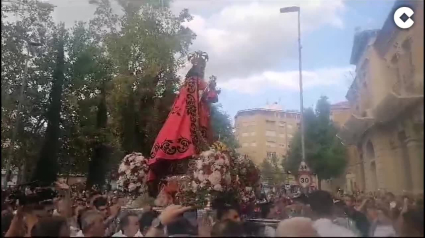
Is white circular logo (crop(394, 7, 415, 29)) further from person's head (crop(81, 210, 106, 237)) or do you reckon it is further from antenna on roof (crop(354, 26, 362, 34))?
person's head (crop(81, 210, 106, 237))

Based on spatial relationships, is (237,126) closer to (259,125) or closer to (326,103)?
(259,125)

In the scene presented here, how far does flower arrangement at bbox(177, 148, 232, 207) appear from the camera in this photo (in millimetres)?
5855

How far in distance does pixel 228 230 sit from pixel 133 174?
166 inches

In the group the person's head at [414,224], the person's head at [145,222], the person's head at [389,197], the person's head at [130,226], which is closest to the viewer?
the person's head at [414,224]

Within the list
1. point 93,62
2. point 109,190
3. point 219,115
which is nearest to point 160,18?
point 93,62

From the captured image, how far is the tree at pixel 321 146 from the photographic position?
5949 mm

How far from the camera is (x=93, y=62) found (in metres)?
7.57

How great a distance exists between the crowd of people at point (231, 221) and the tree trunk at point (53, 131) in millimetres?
592

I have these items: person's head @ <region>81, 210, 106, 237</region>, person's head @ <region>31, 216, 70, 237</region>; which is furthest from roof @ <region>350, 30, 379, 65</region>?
person's head @ <region>31, 216, 70, 237</region>

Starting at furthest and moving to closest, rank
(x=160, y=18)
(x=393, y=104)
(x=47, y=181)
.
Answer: (x=160, y=18), (x=47, y=181), (x=393, y=104)

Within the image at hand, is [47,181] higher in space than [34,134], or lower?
lower

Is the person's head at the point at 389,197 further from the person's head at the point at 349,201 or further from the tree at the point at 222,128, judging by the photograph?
the tree at the point at 222,128

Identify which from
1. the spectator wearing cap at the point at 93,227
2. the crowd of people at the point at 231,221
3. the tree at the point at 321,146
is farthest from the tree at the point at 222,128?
the spectator wearing cap at the point at 93,227

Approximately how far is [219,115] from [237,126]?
352mm
